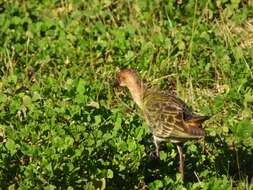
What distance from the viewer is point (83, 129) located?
6.72 metres

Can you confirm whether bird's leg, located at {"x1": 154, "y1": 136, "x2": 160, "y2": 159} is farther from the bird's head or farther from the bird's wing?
the bird's head

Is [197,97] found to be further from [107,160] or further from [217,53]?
[107,160]

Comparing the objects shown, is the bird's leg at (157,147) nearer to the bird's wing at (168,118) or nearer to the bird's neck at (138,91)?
the bird's wing at (168,118)

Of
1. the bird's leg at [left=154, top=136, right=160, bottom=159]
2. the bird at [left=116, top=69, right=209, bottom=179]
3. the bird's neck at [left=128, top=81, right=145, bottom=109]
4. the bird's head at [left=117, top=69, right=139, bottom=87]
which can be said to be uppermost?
the bird's head at [left=117, top=69, right=139, bottom=87]

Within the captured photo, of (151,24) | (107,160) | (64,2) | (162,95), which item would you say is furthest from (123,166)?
(64,2)

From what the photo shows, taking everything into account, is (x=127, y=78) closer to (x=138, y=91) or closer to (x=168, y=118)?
(x=138, y=91)

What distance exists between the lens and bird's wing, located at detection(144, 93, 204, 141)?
6641 mm

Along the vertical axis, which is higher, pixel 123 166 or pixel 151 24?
pixel 151 24

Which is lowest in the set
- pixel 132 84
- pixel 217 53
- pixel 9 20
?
pixel 132 84

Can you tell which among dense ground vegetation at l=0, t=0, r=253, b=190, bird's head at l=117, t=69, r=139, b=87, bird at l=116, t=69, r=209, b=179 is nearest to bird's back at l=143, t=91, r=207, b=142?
bird at l=116, t=69, r=209, b=179

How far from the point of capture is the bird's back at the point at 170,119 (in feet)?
21.8

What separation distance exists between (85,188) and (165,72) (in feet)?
8.99

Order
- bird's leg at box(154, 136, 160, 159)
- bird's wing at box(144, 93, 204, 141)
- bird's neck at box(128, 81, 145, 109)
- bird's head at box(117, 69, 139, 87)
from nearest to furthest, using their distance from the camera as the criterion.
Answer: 1. bird's wing at box(144, 93, 204, 141)
2. bird's leg at box(154, 136, 160, 159)
3. bird's neck at box(128, 81, 145, 109)
4. bird's head at box(117, 69, 139, 87)

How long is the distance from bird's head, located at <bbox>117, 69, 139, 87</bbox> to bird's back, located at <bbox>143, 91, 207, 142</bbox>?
412mm
